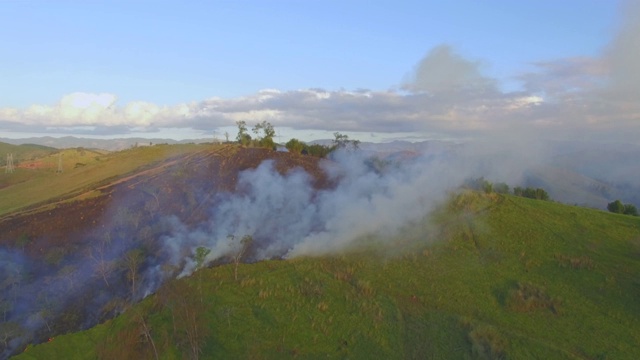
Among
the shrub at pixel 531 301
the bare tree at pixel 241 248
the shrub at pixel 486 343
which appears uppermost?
the bare tree at pixel 241 248

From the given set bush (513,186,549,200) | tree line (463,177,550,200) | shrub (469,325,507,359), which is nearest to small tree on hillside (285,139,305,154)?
tree line (463,177,550,200)

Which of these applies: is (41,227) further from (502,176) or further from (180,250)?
(502,176)

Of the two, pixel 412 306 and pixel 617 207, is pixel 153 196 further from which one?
pixel 617 207

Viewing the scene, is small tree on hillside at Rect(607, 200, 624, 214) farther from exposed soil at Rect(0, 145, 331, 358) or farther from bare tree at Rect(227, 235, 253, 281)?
bare tree at Rect(227, 235, 253, 281)

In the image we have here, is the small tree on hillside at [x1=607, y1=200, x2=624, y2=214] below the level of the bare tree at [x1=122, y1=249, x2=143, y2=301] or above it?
above

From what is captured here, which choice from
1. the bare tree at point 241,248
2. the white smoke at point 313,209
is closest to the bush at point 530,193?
the white smoke at point 313,209

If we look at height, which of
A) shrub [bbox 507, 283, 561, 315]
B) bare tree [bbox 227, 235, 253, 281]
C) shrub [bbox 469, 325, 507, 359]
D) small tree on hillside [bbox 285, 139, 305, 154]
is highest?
small tree on hillside [bbox 285, 139, 305, 154]

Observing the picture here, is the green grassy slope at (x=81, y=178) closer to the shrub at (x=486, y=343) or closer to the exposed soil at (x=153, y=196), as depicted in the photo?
the exposed soil at (x=153, y=196)

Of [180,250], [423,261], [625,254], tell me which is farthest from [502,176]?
[180,250]

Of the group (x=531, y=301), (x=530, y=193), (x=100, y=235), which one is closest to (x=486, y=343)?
(x=531, y=301)
